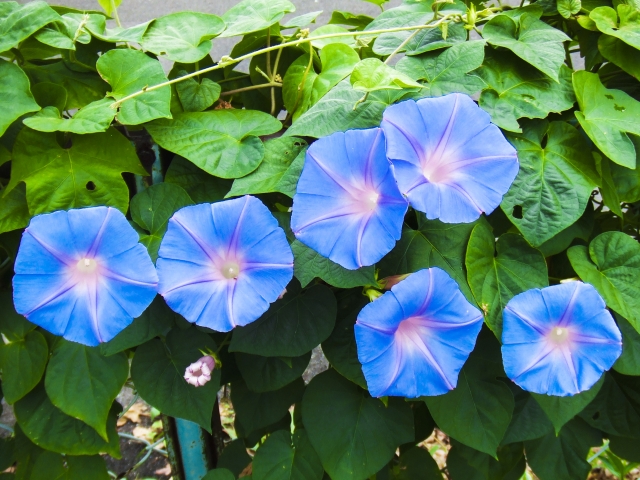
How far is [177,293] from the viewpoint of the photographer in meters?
0.65

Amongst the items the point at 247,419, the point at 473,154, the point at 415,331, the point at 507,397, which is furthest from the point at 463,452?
the point at 473,154

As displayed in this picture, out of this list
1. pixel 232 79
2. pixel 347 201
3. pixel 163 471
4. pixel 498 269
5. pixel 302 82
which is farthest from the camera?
pixel 163 471

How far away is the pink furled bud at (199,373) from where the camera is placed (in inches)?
32.5

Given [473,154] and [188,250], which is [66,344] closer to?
[188,250]

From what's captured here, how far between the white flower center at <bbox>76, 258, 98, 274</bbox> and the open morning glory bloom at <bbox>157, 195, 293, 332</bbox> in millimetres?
88

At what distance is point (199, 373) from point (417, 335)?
36 cm

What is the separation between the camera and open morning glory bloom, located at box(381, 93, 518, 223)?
0.63 m

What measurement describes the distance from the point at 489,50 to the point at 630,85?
1.05 feet

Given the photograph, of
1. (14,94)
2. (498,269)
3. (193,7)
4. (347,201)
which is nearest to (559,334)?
(498,269)

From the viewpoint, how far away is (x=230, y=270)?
69 centimetres

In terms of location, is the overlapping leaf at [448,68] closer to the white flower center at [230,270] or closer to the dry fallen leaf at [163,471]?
the white flower center at [230,270]

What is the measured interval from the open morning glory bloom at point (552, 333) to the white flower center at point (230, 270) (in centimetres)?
35

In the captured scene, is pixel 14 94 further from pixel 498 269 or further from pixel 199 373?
pixel 498 269

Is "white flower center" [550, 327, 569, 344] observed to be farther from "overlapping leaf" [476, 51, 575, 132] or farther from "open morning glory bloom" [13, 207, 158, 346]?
"open morning glory bloom" [13, 207, 158, 346]
